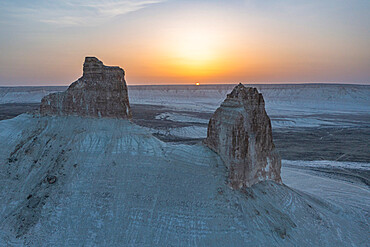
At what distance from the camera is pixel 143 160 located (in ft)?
42.3

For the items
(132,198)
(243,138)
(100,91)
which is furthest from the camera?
(100,91)

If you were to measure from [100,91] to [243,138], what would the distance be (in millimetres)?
8530

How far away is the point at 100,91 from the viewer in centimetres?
1466

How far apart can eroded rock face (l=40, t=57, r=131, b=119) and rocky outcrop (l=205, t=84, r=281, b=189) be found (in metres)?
5.58

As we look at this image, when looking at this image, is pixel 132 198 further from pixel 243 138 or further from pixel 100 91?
pixel 100 91

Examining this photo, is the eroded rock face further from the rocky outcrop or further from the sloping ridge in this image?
the rocky outcrop

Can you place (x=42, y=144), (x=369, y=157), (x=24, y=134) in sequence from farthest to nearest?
(x=369, y=157), (x=24, y=134), (x=42, y=144)

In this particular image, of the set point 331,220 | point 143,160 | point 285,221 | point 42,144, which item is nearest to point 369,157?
point 331,220

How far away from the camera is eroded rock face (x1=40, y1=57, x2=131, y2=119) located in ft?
48.2

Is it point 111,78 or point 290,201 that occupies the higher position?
point 111,78

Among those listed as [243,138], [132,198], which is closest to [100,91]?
[132,198]

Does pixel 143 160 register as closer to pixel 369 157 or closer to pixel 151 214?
pixel 151 214

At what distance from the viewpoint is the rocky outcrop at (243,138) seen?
41.0 feet

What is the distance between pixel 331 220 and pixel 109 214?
40.7ft
